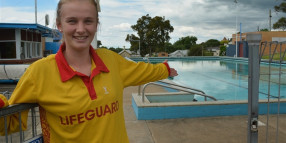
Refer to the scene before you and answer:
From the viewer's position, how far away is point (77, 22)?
4.48 feet

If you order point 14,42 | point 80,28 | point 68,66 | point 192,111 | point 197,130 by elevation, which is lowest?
point 197,130

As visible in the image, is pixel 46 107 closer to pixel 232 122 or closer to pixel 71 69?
pixel 71 69

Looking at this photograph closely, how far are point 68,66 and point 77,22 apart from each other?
0.24 m

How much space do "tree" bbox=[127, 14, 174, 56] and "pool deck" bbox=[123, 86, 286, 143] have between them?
3080 cm

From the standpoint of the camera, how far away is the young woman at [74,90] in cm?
128

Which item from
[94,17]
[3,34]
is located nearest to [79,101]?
[94,17]

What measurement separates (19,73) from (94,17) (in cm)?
956

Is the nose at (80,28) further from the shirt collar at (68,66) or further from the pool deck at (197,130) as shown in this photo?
the pool deck at (197,130)

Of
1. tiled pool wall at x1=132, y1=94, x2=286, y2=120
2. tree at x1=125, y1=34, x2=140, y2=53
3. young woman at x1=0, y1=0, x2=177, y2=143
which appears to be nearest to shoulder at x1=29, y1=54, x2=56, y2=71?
young woman at x1=0, y1=0, x2=177, y2=143

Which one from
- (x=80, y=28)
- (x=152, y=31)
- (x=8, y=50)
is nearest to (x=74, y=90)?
(x=80, y=28)

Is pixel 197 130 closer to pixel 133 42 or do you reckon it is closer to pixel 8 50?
pixel 8 50

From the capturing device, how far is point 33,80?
1.25 meters

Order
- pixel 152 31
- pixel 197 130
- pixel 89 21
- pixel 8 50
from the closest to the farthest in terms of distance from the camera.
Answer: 1. pixel 89 21
2. pixel 197 130
3. pixel 8 50
4. pixel 152 31

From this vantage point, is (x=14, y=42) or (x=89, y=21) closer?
(x=89, y=21)
